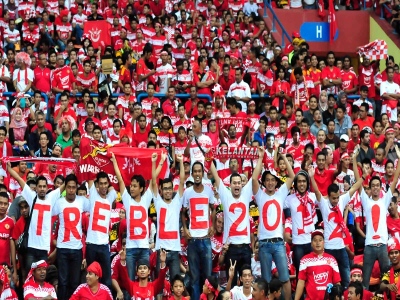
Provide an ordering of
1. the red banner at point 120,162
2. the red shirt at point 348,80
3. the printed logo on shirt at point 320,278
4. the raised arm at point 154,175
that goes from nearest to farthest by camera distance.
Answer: the printed logo on shirt at point 320,278 → the raised arm at point 154,175 → the red banner at point 120,162 → the red shirt at point 348,80

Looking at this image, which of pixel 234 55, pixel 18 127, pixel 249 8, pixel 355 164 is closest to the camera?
pixel 355 164

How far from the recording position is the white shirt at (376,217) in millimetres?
17094

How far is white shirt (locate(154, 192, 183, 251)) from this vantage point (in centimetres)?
1672

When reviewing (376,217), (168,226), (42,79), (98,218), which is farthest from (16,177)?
(42,79)

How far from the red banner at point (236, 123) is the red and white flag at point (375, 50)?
486 centimetres

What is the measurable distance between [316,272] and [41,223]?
3.88m

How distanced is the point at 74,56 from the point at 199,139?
415cm

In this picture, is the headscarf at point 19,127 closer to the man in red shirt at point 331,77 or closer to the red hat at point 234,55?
the red hat at point 234,55

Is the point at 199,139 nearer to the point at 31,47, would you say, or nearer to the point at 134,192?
the point at 134,192

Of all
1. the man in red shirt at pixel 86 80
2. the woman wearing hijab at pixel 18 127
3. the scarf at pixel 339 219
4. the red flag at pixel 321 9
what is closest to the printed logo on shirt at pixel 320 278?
the scarf at pixel 339 219

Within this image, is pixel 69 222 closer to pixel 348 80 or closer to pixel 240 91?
pixel 240 91

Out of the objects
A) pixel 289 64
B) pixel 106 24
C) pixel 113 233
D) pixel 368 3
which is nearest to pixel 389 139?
pixel 289 64

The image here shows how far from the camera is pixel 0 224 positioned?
16484mm

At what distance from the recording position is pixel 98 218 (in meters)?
16.6
